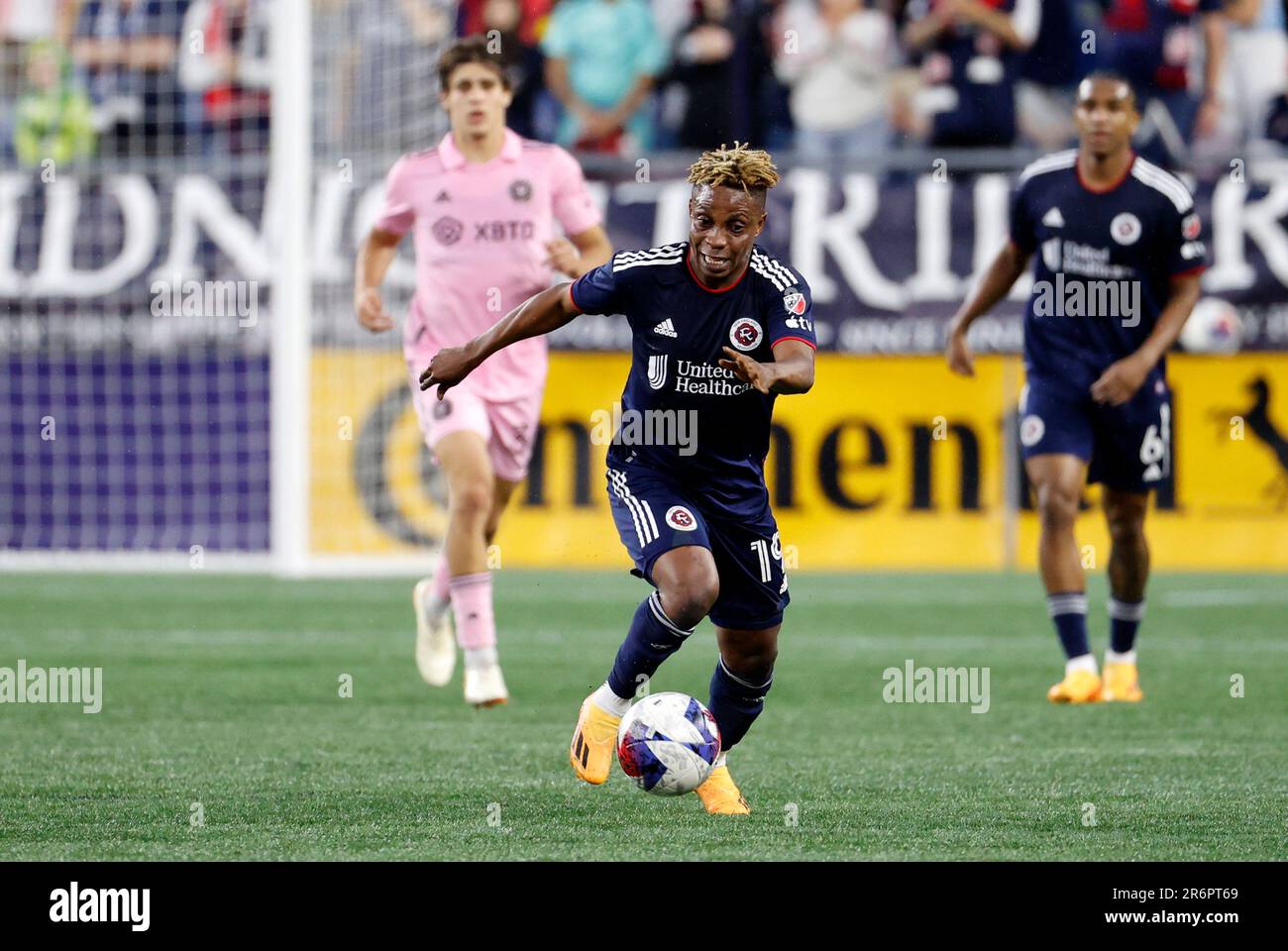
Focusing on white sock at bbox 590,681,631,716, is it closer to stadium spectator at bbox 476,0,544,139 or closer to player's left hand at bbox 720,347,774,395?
player's left hand at bbox 720,347,774,395

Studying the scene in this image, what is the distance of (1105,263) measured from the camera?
332 inches

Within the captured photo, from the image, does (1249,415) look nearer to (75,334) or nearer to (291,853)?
(75,334)

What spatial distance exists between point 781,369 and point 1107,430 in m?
3.31

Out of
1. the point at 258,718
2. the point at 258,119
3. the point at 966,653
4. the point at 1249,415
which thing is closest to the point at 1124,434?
the point at 966,653

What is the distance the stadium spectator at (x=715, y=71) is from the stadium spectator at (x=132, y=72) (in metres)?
3.38

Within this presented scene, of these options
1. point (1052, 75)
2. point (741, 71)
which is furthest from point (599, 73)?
point (1052, 75)

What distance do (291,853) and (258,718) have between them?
2.83 metres

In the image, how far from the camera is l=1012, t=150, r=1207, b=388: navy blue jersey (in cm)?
841

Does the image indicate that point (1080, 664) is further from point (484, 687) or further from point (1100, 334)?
point (484, 687)

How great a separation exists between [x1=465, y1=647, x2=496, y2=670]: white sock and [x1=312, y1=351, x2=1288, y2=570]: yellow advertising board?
573 centimetres

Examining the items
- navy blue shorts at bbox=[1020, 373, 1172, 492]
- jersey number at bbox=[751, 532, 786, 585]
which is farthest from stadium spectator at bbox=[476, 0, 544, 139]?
jersey number at bbox=[751, 532, 786, 585]

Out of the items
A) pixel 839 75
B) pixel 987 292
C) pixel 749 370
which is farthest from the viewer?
pixel 839 75
